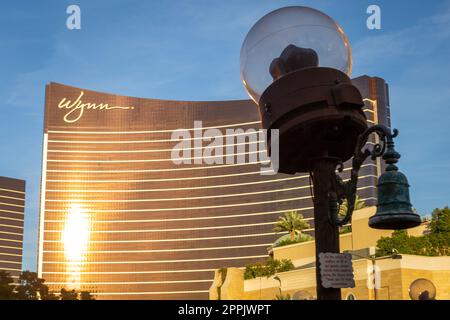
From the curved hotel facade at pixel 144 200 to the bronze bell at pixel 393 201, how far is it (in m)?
152

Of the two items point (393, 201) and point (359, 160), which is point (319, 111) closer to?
point (359, 160)

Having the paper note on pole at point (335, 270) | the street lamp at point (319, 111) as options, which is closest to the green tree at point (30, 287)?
the street lamp at point (319, 111)

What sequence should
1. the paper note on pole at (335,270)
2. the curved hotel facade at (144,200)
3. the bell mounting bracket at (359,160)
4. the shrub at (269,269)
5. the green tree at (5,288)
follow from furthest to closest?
the curved hotel facade at (144,200) → the shrub at (269,269) → the green tree at (5,288) → the bell mounting bracket at (359,160) → the paper note on pole at (335,270)

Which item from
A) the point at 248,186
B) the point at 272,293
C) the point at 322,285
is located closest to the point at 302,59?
the point at 322,285

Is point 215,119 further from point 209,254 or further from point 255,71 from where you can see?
point 255,71

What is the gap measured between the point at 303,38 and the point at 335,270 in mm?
1926

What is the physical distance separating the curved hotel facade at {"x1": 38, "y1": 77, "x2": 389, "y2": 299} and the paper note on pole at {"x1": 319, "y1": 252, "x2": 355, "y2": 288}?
152 m

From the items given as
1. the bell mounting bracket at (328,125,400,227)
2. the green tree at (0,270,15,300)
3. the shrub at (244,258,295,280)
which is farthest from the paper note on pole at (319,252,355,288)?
the shrub at (244,258,295,280)

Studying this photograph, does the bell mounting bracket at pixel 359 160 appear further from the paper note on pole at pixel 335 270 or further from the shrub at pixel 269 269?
the shrub at pixel 269 269

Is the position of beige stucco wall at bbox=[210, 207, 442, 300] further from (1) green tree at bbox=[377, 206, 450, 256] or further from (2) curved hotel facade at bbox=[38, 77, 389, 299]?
(2) curved hotel facade at bbox=[38, 77, 389, 299]

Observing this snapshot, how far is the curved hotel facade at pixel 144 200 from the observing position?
16262 centimetres

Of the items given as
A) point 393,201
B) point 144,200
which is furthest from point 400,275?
point 144,200

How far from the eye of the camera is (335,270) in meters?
4.94
